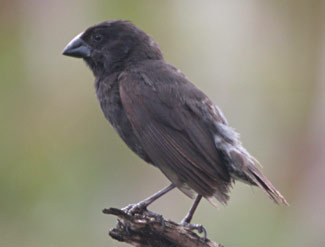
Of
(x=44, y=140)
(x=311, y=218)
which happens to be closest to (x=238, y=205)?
(x=311, y=218)

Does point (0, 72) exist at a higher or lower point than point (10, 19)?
lower

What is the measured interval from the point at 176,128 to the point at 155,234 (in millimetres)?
852

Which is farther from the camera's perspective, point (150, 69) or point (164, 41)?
point (164, 41)

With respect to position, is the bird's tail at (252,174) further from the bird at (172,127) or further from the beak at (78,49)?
the beak at (78,49)

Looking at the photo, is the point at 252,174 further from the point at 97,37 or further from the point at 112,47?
the point at 97,37

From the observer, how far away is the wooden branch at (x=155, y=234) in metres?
4.89

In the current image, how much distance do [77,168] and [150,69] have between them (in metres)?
3.28

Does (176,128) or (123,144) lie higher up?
(123,144)

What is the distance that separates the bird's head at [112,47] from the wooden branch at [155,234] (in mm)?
1455

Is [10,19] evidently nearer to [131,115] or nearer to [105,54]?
[105,54]

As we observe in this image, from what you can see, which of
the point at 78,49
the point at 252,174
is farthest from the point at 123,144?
the point at 252,174

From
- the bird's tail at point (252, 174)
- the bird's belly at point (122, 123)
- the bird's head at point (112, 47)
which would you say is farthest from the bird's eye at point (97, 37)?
the bird's tail at point (252, 174)

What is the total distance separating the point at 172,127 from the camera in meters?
5.30

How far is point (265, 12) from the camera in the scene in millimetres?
9719
